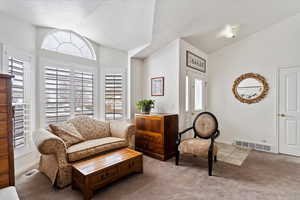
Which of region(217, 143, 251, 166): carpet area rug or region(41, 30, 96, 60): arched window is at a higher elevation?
region(41, 30, 96, 60): arched window

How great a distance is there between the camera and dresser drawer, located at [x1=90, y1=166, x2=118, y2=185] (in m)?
1.83

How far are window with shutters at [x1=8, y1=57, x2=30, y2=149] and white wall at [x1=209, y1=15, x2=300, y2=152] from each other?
440 cm

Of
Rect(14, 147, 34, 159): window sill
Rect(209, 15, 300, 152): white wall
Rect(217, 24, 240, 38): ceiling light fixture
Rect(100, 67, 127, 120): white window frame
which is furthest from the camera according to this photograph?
Rect(100, 67, 127, 120): white window frame

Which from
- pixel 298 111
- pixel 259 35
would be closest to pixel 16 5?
pixel 259 35

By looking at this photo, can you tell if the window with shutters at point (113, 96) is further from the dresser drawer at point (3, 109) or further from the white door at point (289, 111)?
the white door at point (289, 111)

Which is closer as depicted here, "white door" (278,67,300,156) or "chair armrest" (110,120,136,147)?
"chair armrest" (110,120,136,147)

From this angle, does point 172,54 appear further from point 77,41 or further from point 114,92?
point 77,41

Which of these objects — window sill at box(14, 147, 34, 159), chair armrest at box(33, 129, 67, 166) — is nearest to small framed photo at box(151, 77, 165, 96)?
chair armrest at box(33, 129, 67, 166)

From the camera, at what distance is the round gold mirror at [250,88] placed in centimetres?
359

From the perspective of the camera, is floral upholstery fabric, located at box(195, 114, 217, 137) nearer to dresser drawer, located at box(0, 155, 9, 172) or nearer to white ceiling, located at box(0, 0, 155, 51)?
white ceiling, located at box(0, 0, 155, 51)

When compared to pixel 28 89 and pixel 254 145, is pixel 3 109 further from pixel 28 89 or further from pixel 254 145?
pixel 254 145

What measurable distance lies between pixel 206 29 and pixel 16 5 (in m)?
3.23

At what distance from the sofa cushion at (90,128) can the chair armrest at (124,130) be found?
16cm

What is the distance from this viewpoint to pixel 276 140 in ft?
11.3
